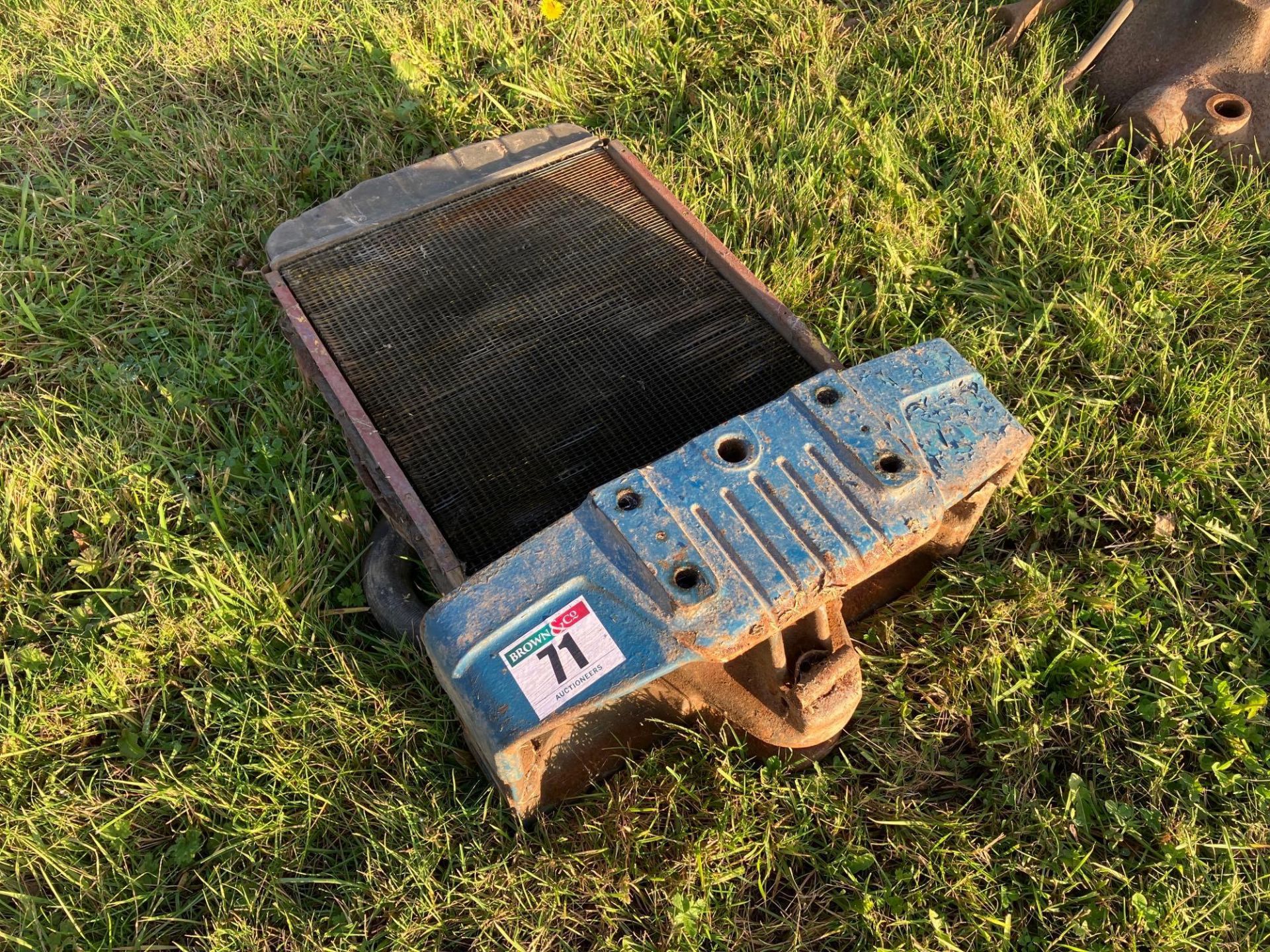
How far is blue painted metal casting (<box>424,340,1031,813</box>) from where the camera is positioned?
1.48 metres

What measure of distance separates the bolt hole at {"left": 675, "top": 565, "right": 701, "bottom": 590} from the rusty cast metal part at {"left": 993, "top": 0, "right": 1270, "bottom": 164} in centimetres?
231

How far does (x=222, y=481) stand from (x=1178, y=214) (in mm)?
2927

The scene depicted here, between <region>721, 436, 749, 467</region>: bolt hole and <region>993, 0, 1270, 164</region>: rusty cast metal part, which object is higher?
<region>993, 0, 1270, 164</region>: rusty cast metal part

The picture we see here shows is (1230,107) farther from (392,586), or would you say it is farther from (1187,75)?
(392,586)

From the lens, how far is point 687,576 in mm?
1507

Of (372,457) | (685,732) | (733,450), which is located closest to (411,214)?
(372,457)

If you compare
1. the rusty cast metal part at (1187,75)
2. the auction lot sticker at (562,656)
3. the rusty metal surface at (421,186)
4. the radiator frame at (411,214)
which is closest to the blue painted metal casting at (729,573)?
the auction lot sticker at (562,656)

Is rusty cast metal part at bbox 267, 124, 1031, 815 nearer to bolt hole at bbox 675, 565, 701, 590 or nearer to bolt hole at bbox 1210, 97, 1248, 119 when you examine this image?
bolt hole at bbox 675, 565, 701, 590

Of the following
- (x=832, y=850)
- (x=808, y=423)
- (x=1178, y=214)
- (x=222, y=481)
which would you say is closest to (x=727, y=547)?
(x=808, y=423)

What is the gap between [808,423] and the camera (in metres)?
1.65

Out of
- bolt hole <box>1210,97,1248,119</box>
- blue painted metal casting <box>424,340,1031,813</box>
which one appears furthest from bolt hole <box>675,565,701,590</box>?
bolt hole <box>1210,97,1248,119</box>

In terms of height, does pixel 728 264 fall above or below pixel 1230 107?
below

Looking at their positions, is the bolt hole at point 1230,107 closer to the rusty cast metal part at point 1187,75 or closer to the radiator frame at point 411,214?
the rusty cast metal part at point 1187,75

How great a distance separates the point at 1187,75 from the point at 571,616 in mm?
2792
